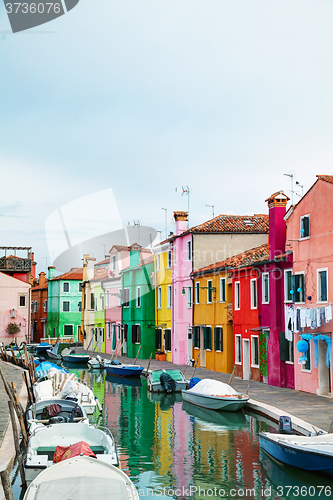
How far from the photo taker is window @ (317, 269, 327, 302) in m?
22.3

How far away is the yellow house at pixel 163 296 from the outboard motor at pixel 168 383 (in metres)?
12.6

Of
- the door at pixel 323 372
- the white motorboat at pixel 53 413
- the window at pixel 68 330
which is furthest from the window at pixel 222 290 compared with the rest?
the window at pixel 68 330

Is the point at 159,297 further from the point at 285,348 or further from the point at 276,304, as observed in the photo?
the point at 285,348

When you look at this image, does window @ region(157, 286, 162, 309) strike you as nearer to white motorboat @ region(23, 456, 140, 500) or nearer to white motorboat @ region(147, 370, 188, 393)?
white motorboat @ region(147, 370, 188, 393)

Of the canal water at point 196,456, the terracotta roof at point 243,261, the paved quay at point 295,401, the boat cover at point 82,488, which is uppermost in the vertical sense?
the terracotta roof at point 243,261

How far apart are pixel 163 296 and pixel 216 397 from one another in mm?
20699

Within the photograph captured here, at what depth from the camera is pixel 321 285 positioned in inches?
888

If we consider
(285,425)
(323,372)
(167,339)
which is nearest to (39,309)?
(167,339)

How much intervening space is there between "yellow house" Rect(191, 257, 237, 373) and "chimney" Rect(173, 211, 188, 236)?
14.8 ft

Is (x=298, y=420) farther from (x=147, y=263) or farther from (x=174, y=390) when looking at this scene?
(x=147, y=263)

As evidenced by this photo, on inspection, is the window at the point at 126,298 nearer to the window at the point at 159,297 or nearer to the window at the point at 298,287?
the window at the point at 159,297

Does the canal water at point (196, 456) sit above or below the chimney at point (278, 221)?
below

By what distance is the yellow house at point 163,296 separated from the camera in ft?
132

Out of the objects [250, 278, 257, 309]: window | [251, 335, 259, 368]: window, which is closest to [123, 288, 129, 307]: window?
[250, 278, 257, 309]: window
